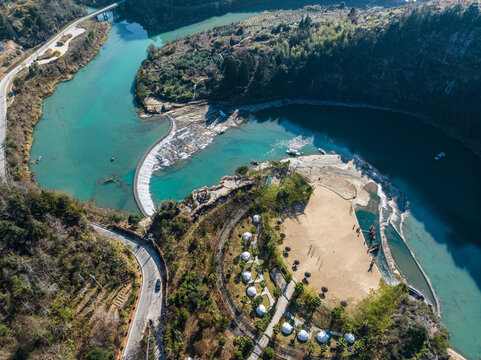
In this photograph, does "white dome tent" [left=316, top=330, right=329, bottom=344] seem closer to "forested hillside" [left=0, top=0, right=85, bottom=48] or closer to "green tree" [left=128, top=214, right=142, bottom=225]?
"green tree" [left=128, top=214, right=142, bottom=225]

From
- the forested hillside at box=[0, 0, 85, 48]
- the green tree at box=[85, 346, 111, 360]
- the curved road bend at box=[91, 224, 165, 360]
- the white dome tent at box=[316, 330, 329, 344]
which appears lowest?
the white dome tent at box=[316, 330, 329, 344]

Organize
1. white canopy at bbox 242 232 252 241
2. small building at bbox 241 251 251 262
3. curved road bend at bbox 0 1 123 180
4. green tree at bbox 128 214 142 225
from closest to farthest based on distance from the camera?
small building at bbox 241 251 251 262
green tree at bbox 128 214 142 225
white canopy at bbox 242 232 252 241
curved road bend at bbox 0 1 123 180

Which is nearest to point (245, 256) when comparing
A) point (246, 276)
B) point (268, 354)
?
point (246, 276)

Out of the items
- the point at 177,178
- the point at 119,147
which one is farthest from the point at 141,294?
the point at 119,147

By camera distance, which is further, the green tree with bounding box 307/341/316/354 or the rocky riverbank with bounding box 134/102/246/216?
the rocky riverbank with bounding box 134/102/246/216

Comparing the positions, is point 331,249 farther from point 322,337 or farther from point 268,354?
point 268,354

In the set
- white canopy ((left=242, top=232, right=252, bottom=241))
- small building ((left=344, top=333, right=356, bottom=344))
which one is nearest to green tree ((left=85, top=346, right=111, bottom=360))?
white canopy ((left=242, top=232, right=252, bottom=241))

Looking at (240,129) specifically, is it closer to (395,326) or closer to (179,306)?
(179,306)
